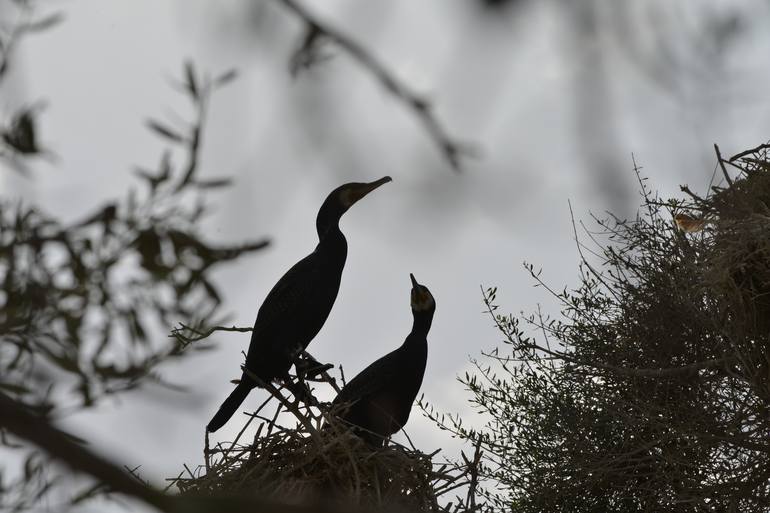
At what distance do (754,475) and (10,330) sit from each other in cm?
353

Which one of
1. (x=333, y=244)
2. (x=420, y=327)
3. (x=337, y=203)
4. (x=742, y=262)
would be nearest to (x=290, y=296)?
(x=333, y=244)

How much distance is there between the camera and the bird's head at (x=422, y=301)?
4164 millimetres

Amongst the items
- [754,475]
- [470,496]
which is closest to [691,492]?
[754,475]

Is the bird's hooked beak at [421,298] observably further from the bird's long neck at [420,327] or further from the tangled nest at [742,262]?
the tangled nest at [742,262]

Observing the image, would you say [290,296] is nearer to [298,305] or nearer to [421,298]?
[298,305]

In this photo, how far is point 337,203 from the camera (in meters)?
4.18

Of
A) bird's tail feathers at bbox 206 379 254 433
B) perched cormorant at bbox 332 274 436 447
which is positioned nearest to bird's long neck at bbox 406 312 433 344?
perched cormorant at bbox 332 274 436 447

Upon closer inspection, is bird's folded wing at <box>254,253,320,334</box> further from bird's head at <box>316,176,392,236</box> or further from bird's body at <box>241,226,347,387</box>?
bird's head at <box>316,176,392,236</box>

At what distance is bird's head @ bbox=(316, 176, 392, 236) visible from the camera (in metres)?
4.11

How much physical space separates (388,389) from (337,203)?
78 cm

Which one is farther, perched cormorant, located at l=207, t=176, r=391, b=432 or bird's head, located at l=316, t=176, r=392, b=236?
bird's head, located at l=316, t=176, r=392, b=236

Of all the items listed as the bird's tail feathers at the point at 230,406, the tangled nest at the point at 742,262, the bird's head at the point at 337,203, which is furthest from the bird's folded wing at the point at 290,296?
the tangled nest at the point at 742,262

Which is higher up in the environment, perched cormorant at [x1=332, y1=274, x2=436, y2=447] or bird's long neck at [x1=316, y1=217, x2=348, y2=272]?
bird's long neck at [x1=316, y1=217, x2=348, y2=272]

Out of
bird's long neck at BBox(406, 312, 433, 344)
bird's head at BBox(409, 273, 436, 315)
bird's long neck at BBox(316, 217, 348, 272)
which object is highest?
bird's long neck at BBox(316, 217, 348, 272)
